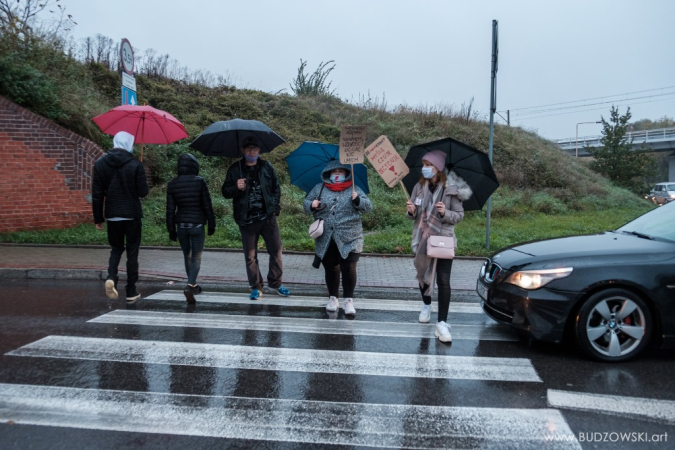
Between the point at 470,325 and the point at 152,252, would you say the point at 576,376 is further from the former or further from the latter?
the point at 152,252

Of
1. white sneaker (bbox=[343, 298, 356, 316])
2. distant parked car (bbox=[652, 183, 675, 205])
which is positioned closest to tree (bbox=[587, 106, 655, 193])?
distant parked car (bbox=[652, 183, 675, 205])

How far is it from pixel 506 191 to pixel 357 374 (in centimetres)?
1580

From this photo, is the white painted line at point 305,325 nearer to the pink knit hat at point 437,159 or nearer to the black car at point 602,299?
the black car at point 602,299

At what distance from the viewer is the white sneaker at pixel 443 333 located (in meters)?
5.16

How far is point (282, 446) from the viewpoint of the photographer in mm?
3123

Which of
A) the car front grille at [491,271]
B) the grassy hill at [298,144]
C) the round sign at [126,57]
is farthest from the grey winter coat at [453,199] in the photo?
the round sign at [126,57]

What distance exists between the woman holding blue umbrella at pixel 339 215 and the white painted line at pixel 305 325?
0.62m

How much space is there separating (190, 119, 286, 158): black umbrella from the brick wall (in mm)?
6037

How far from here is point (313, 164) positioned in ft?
20.8

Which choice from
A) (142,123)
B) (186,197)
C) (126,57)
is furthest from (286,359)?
(126,57)

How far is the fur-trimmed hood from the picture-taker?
529 cm

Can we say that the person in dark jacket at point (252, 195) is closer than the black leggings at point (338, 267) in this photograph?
No

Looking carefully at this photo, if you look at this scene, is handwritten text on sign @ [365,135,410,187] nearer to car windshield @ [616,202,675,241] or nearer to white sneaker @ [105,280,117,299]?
car windshield @ [616,202,675,241]

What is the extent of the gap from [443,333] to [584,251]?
1.56 meters
